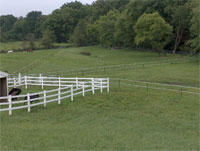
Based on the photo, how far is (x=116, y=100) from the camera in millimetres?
19469

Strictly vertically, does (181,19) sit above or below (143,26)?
above

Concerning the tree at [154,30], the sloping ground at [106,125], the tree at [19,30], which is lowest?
the sloping ground at [106,125]

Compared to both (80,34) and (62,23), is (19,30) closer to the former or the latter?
(62,23)

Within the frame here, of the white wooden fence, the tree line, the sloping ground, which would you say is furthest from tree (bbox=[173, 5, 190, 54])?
the sloping ground

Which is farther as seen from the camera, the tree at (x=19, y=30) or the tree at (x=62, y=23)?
the tree at (x=19, y=30)

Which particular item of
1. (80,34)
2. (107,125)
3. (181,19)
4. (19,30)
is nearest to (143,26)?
(181,19)

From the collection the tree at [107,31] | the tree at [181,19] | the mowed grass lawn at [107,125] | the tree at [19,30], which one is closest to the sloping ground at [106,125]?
the mowed grass lawn at [107,125]

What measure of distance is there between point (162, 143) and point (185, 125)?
367cm

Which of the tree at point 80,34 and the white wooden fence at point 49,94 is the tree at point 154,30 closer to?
the tree at point 80,34

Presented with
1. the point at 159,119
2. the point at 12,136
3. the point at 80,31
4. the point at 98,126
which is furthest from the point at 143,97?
the point at 80,31

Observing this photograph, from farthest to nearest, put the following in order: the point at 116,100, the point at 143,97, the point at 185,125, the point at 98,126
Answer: the point at 143,97 → the point at 116,100 → the point at 185,125 → the point at 98,126

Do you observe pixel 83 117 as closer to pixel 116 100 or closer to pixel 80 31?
pixel 116 100

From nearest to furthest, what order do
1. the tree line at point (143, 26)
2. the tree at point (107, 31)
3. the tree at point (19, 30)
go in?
the tree line at point (143, 26) < the tree at point (107, 31) < the tree at point (19, 30)

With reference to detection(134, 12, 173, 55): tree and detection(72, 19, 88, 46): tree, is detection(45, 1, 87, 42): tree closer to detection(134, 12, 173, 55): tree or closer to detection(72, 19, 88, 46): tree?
detection(72, 19, 88, 46): tree
